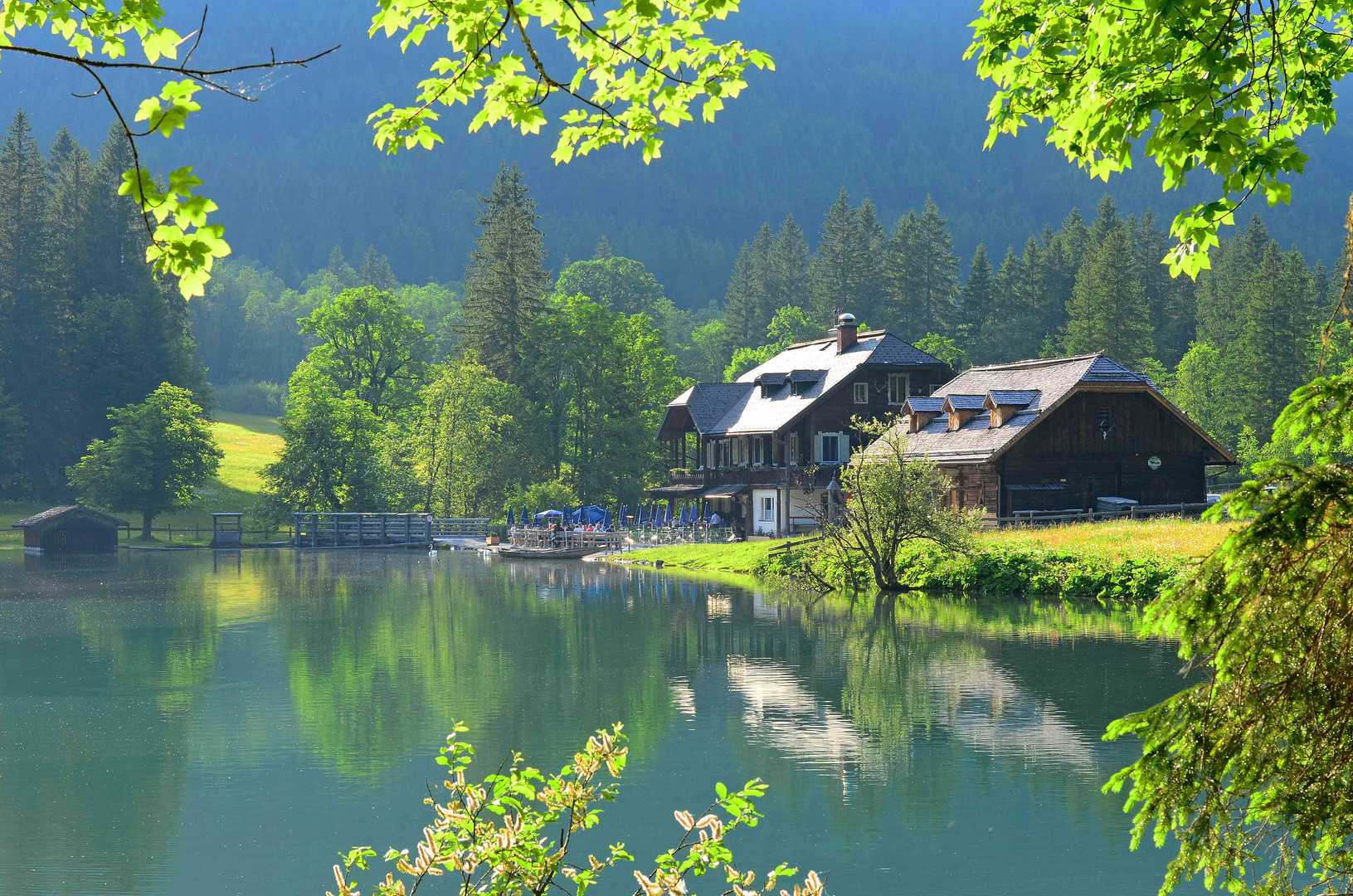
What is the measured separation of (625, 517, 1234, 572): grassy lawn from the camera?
36125 mm

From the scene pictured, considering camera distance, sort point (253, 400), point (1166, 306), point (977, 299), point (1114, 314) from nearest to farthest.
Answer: point (1114, 314)
point (1166, 306)
point (977, 299)
point (253, 400)

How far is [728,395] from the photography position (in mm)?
71125

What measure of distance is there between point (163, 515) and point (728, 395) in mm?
38127

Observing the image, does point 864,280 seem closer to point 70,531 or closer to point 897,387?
point 897,387

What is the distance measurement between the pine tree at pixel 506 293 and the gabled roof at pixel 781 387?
1573 centimetres

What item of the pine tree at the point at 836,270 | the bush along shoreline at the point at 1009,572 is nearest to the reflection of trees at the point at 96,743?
the bush along shoreline at the point at 1009,572

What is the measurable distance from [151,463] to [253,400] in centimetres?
5371

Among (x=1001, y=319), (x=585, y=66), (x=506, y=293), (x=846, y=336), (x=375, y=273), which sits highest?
(x=375, y=273)

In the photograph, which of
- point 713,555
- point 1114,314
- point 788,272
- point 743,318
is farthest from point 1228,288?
point 713,555

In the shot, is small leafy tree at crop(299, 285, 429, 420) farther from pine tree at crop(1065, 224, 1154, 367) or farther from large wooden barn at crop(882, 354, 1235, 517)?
large wooden barn at crop(882, 354, 1235, 517)

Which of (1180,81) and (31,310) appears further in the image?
(31,310)

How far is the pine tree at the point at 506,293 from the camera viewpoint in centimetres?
8612

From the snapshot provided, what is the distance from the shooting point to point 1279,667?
6.40 m

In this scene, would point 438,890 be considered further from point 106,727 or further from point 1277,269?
point 1277,269
